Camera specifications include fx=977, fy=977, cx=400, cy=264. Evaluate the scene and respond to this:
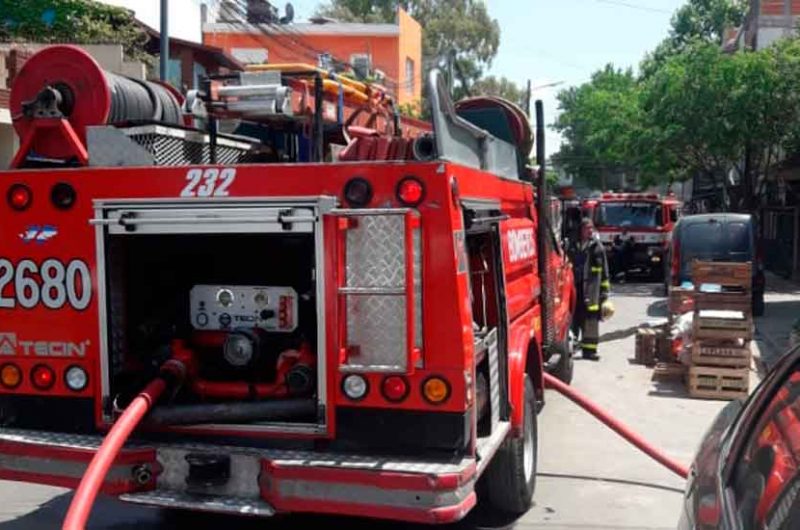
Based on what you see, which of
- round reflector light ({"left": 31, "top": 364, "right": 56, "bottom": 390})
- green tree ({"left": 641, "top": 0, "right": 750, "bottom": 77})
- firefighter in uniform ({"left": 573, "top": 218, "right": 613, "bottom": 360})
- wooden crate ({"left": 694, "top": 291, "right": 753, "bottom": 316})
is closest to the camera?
round reflector light ({"left": 31, "top": 364, "right": 56, "bottom": 390})

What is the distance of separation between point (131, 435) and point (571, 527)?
2.70 m

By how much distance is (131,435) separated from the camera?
4.92 meters

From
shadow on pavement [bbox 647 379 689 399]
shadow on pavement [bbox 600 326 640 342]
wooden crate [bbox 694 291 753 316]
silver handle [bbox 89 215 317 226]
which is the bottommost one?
shadow on pavement [bbox 647 379 689 399]

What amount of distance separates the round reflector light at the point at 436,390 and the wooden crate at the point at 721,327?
6.39 meters

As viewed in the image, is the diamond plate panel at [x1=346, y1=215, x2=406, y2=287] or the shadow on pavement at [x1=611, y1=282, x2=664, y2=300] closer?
the diamond plate panel at [x1=346, y1=215, x2=406, y2=287]

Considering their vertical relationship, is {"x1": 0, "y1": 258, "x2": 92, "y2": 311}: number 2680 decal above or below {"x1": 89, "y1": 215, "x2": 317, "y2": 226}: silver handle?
below

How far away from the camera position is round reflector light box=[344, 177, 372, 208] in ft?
14.7

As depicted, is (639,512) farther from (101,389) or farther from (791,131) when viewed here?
(791,131)

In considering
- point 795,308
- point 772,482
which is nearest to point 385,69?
point 795,308

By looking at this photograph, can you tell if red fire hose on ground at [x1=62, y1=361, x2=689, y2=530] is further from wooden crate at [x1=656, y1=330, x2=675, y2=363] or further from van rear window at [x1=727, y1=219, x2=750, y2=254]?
van rear window at [x1=727, y1=219, x2=750, y2=254]

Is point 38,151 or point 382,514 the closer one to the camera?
point 382,514

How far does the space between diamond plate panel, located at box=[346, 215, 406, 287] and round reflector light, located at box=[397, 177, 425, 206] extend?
101mm

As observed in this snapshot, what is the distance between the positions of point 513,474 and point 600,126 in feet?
114

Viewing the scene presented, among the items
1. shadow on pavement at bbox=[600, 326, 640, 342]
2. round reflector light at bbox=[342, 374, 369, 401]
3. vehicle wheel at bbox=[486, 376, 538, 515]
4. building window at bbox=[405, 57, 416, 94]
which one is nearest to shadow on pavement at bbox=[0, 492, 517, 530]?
vehicle wheel at bbox=[486, 376, 538, 515]
